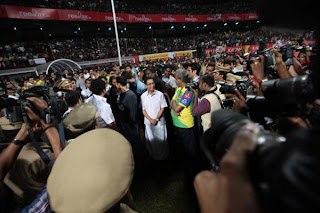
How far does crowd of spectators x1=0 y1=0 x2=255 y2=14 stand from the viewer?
1915 centimetres

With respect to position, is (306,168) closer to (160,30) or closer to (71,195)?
(71,195)

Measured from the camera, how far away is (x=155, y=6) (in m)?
29.4

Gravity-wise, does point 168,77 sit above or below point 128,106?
above

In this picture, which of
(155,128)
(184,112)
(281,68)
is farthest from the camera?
(155,128)

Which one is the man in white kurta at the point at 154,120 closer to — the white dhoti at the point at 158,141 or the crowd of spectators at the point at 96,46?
the white dhoti at the point at 158,141

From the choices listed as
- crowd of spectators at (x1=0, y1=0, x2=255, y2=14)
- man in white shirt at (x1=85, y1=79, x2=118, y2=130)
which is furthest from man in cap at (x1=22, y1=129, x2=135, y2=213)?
crowd of spectators at (x1=0, y1=0, x2=255, y2=14)

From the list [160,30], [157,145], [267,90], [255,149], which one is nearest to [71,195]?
[255,149]

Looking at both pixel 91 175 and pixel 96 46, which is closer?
pixel 91 175

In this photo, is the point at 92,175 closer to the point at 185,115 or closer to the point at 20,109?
the point at 20,109

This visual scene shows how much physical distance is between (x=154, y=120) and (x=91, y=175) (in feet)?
8.56

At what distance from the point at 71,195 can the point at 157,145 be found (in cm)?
287

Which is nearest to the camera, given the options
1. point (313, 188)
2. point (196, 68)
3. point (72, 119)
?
point (313, 188)

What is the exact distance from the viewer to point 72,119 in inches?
67.4

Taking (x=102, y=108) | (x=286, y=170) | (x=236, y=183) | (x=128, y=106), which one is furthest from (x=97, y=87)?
(x=286, y=170)
